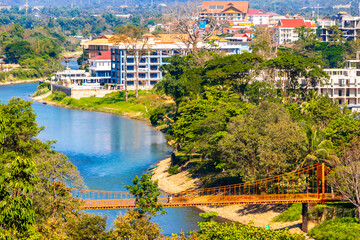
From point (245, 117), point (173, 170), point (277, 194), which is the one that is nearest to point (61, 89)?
point (173, 170)

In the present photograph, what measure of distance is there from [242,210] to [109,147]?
2030 centimetres

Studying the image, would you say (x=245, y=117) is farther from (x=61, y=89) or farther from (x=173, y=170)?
A: (x=61, y=89)

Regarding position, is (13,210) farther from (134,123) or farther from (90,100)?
(90,100)

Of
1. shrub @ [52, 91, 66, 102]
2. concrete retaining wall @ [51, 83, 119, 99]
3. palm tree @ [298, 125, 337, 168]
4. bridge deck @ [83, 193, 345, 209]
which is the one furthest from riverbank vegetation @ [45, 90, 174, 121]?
bridge deck @ [83, 193, 345, 209]

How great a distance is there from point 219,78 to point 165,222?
21.4 meters

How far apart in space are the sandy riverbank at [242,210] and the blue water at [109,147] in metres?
1.78

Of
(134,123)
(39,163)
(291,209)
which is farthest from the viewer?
(134,123)

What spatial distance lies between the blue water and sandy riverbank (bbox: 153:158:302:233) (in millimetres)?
1779

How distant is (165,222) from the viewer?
32.9m

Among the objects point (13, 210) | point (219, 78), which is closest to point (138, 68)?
point (219, 78)

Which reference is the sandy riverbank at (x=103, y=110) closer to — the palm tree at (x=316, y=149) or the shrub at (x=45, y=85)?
the shrub at (x=45, y=85)

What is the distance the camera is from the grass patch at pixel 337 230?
2775 centimetres

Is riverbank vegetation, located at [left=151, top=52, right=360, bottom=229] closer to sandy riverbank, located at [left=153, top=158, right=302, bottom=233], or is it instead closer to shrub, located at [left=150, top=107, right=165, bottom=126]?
shrub, located at [left=150, top=107, right=165, bottom=126]

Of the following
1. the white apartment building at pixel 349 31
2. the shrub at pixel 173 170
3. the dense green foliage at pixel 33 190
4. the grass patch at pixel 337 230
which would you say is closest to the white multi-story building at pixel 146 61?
the white apartment building at pixel 349 31
